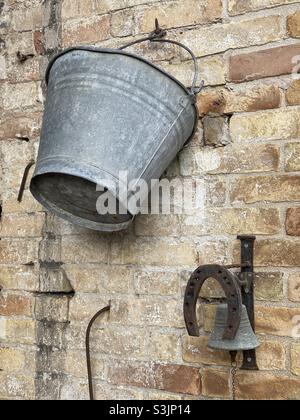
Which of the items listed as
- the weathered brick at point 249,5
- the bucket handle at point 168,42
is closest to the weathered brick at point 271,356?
the bucket handle at point 168,42

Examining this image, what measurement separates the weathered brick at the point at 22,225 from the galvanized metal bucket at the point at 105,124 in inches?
14.1

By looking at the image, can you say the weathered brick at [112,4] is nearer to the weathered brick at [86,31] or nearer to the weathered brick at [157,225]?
the weathered brick at [86,31]

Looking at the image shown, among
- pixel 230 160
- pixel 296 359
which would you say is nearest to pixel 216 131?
pixel 230 160

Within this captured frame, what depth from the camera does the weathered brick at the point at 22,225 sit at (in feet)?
6.40

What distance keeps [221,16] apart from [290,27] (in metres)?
0.22

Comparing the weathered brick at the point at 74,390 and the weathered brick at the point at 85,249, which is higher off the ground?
the weathered brick at the point at 85,249

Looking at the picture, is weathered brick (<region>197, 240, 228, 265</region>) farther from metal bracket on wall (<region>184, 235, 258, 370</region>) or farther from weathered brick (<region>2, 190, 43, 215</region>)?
weathered brick (<region>2, 190, 43, 215</region>)

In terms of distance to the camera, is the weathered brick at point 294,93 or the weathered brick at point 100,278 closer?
the weathered brick at point 294,93

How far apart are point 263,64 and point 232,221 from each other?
0.47 metres

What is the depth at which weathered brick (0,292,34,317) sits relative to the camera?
1938mm

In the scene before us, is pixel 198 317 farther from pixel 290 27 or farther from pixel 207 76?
pixel 290 27

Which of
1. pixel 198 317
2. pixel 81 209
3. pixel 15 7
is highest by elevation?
pixel 15 7

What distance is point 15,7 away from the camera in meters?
2.05
